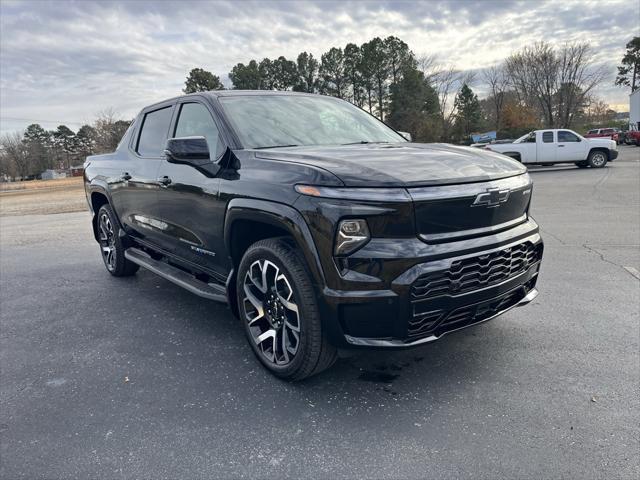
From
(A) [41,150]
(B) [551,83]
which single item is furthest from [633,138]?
(A) [41,150]

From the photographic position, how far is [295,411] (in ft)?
8.47

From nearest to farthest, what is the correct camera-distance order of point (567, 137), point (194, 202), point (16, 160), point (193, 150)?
point (193, 150) → point (194, 202) → point (567, 137) → point (16, 160)

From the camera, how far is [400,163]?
103 inches

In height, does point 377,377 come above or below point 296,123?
below

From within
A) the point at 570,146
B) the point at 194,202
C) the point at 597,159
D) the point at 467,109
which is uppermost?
the point at 467,109

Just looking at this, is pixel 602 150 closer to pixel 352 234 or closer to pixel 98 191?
pixel 98 191

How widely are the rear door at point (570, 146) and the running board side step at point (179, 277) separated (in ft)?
60.4

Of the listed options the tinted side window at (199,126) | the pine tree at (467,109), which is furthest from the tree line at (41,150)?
the tinted side window at (199,126)

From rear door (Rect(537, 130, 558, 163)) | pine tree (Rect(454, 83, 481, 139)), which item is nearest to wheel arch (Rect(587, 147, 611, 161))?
rear door (Rect(537, 130, 558, 163))

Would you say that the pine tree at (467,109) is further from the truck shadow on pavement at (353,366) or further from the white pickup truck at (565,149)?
the truck shadow on pavement at (353,366)

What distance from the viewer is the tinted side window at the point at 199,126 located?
11.0ft

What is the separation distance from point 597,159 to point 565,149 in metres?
1.34

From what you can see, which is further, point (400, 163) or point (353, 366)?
point (353, 366)

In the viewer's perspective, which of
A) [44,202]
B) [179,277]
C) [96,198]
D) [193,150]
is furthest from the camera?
[44,202]
